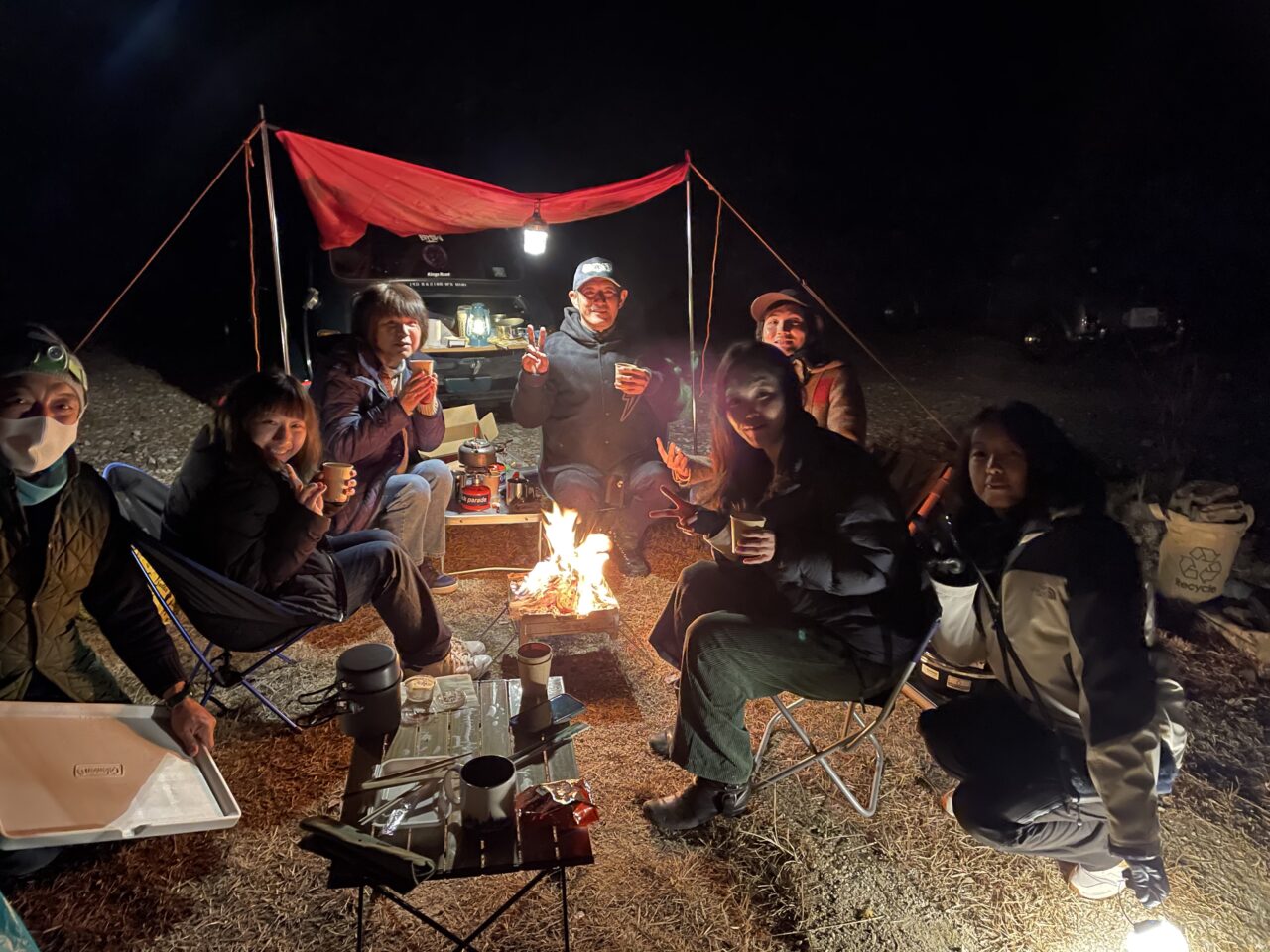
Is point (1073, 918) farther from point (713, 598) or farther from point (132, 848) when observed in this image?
point (132, 848)

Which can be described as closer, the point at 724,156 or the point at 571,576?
the point at 571,576

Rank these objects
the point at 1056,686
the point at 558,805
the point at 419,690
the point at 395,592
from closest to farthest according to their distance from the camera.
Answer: the point at 558,805 < the point at 1056,686 < the point at 419,690 < the point at 395,592

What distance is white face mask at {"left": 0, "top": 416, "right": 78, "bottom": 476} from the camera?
2.19 m

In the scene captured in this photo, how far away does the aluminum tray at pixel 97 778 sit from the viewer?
203cm

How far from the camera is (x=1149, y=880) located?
194cm

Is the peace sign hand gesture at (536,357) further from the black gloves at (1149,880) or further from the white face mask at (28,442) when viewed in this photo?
the black gloves at (1149,880)

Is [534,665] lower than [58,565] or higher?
lower

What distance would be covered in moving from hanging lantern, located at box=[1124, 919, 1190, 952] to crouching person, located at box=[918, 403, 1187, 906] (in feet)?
0.54

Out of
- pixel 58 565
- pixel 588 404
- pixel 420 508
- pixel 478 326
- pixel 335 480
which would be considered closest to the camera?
pixel 58 565

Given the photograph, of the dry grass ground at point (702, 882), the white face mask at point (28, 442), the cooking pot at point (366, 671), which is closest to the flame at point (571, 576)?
the dry grass ground at point (702, 882)

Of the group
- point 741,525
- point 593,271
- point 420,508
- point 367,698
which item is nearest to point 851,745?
point 741,525

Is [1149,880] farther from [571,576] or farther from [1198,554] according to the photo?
[1198,554]

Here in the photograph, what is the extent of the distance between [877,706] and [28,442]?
309cm

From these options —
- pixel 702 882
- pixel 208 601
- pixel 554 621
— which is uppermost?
pixel 208 601
